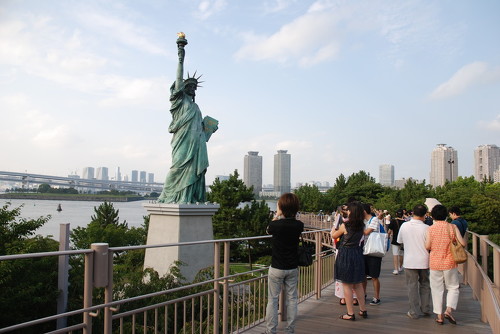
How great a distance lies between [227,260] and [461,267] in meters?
7.33

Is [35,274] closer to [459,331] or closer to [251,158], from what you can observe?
[459,331]

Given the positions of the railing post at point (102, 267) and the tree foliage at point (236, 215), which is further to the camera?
the tree foliage at point (236, 215)

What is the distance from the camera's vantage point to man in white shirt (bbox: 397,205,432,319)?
533 cm

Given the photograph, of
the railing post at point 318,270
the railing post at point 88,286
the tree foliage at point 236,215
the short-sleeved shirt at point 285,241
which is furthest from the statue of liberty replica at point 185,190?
the tree foliage at point 236,215

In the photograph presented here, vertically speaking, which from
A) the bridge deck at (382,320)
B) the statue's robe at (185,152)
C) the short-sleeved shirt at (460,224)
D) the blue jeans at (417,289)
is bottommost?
the bridge deck at (382,320)

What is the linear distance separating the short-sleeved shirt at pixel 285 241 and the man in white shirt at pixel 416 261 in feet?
6.86

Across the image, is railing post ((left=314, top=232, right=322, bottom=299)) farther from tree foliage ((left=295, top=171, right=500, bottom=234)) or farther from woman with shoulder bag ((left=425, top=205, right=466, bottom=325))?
woman with shoulder bag ((left=425, top=205, right=466, bottom=325))

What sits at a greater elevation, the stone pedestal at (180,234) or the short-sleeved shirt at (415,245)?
the short-sleeved shirt at (415,245)

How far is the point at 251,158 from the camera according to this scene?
116 m

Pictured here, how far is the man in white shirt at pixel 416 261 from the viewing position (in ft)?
17.5

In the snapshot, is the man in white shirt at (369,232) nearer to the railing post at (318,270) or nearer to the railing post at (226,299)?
the railing post at (318,270)

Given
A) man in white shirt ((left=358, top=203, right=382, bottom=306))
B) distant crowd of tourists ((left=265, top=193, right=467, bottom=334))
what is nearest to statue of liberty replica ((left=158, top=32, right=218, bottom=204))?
man in white shirt ((left=358, top=203, right=382, bottom=306))

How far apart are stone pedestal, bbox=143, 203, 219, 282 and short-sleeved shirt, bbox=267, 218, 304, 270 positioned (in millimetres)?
9332

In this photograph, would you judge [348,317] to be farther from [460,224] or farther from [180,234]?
[180,234]
